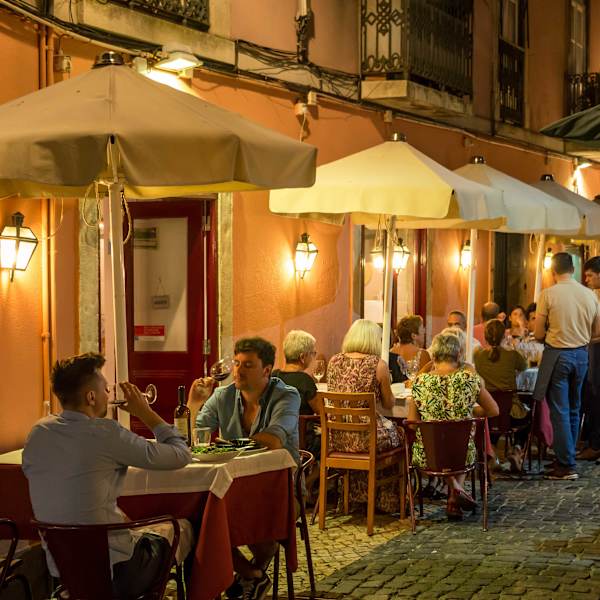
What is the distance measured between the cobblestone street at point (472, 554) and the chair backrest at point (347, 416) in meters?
0.70

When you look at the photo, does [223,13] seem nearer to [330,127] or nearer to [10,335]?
[330,127]

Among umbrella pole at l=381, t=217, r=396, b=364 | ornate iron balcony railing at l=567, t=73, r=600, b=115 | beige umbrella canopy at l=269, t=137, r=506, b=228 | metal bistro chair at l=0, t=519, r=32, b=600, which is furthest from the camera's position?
ornate iron balcony railing at l=567, t=73, r=600, b=115

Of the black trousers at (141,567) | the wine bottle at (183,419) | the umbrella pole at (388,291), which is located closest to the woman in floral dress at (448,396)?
the umbrella pole at (388,291)

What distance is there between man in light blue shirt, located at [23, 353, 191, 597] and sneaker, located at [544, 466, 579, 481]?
634cm

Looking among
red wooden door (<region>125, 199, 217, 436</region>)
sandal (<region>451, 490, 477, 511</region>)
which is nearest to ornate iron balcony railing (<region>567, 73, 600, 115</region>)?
red wooden door (<region>125, 199, 217, 436</region>)

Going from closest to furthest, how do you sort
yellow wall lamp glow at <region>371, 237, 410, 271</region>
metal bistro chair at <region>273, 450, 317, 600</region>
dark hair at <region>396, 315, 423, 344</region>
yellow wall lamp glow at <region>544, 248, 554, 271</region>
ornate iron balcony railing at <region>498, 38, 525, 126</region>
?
1. metal bistro chair at <region>273, 450, 317, 600</region>
2. dark hair at <region>396, 315, 423, 344</region>
3. yellow wall lamp glow at <region>371, 237, 410, 271</region>
4. ornate iron balcony railing at <region>498, 38, 525, 126</region>
5. yellow wall lamp glow at <region>544, 248, 554, 271</region>

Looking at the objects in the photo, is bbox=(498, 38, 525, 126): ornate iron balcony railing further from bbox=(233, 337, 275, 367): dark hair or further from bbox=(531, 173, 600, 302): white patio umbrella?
bbox=(233, 337, 275, 367): dark hair

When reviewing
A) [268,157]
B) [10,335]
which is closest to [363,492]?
[10,335]

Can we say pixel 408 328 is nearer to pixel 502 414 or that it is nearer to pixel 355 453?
pixel 502 414

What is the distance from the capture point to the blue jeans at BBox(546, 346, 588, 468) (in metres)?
11.0

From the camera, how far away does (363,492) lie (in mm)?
9312

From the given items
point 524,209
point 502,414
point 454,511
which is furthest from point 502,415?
point 524,209

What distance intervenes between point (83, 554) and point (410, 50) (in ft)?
31.9

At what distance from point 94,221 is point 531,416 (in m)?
4.60
